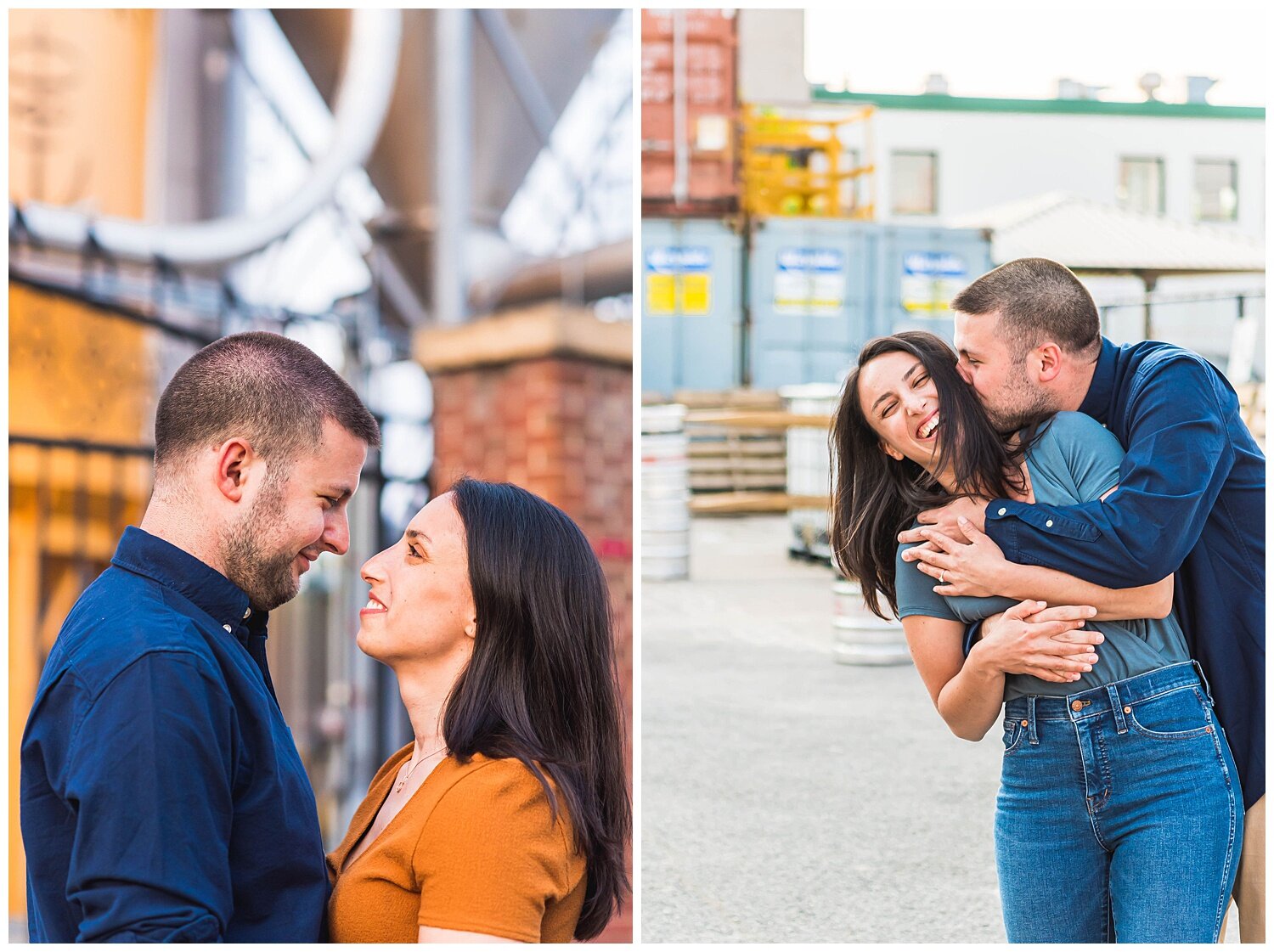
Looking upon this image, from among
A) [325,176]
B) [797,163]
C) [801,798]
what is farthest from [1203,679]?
[797,163]

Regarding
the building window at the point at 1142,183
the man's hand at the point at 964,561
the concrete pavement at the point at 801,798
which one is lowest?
the concrete pavement at the point at 801,798

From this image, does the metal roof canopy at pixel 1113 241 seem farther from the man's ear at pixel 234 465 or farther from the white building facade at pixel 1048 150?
A: the man's ear at pixel 234 465

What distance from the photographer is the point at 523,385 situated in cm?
461

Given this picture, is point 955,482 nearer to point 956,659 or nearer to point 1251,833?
point 956,659

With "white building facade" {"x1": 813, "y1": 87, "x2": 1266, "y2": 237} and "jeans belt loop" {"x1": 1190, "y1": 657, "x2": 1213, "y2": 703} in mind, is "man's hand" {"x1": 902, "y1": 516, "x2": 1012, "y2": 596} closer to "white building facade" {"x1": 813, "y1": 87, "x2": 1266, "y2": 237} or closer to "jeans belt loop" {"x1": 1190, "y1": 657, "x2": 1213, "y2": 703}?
"jeans belt loop" {"x1": 1190, "y1": 657, "x2": 1213, "y2": 703}

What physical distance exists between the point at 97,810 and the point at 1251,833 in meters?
2.07

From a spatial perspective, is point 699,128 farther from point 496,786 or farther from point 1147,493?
point 496,786

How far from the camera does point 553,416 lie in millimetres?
4496

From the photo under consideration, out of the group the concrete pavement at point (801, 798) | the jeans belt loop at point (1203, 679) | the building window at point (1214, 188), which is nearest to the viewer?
the jeans belt loop at point (1203, 679)

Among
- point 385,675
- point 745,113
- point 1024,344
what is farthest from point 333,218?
point 745,113

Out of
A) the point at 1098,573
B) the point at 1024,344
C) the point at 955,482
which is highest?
the point at 1024,344

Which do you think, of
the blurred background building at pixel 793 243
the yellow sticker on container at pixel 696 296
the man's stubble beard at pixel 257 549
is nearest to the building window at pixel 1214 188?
the blurred background building at pixel 793 243

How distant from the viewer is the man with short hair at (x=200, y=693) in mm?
1706

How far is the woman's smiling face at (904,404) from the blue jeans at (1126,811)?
1.78 ft
